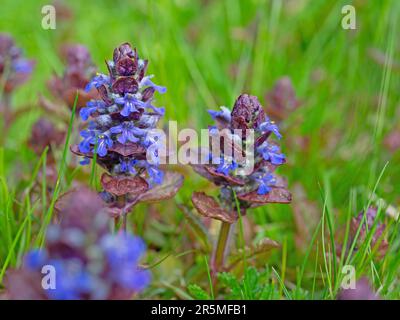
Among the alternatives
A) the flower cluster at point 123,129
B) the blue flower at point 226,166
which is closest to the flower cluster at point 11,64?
the flower cluster at point 123,129

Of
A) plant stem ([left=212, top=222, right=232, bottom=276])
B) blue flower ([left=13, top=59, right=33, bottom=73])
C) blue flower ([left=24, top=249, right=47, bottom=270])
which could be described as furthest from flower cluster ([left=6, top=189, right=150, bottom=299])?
blue flower ([left=13, top=59, right=33, bottom=73])

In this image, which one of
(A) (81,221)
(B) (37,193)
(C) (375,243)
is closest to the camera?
(A) (81,221)

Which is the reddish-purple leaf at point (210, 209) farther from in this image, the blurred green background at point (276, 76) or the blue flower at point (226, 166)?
the blurred green background at point (276, 76)

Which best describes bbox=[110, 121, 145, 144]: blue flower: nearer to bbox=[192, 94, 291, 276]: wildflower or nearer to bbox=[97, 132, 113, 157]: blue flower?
bbox=[97, 132, 113, 157]: blue flower

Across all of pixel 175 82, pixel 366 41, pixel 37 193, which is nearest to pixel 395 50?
pixel 366 41

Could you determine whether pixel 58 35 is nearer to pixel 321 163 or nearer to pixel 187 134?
pixel 187 134
